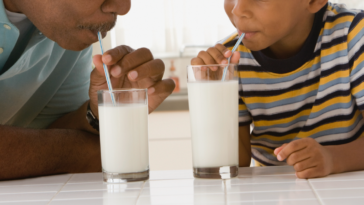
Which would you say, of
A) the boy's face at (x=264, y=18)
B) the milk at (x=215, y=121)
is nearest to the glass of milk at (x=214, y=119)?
the milk at (x=215, y=121)

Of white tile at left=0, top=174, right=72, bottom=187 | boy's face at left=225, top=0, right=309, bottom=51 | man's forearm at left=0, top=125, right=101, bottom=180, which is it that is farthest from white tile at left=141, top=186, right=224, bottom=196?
boy's face at left=225, top=0, right=309, bottom=51

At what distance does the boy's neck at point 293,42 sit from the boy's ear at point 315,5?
0.05m

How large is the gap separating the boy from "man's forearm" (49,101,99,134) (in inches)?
18.2

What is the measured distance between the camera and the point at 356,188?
2.28 ft

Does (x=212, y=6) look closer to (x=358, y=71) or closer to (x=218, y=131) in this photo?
(x=358, y=71)

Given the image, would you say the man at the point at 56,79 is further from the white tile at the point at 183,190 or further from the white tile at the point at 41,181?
the white tile at the point at 183,190

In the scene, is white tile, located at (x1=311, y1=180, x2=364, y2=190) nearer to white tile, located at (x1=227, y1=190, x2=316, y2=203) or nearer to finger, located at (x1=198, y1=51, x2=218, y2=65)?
white tile, located at (x1=227, y1=190, x2=316, y2=203)

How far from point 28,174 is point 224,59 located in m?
0.55

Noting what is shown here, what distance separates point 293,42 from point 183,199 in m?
0.75

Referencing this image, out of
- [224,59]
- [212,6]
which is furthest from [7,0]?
[212,6]

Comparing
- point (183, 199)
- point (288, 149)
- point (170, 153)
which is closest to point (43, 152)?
point (183, 199)

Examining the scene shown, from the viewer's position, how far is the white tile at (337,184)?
28.0 inches

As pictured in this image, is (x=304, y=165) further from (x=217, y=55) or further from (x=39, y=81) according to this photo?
(x=39, y=81)

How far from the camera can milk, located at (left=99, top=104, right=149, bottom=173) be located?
79 cm
